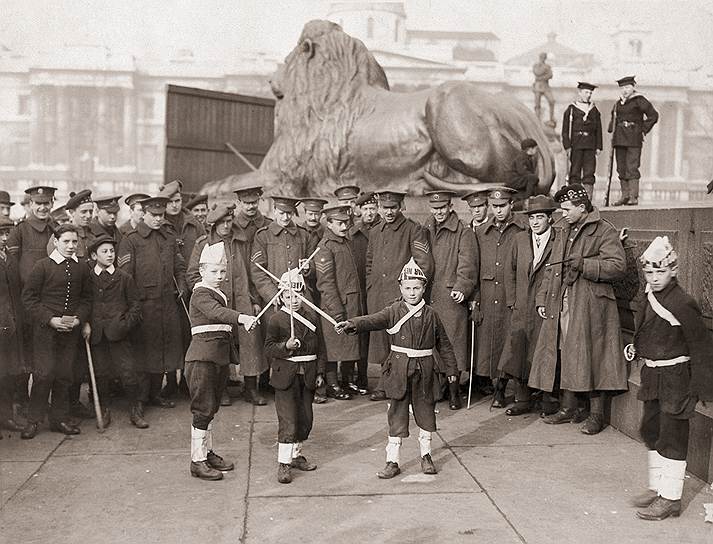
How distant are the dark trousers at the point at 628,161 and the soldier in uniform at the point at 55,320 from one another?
20.6 ft

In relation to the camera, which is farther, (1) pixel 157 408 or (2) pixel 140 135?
(2) pixel 140 135

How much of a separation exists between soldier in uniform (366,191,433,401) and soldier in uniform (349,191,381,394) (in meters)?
0.23

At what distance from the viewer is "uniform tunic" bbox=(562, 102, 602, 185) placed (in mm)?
9547

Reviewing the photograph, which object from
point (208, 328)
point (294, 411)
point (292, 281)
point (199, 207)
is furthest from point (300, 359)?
point (199, 207)

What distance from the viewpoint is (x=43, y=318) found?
5.45 m

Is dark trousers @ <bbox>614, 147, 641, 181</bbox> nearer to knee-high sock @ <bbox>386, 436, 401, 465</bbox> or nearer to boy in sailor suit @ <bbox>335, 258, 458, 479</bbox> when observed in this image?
boy in sailor suit @ <bbox>335, 258, 458, 479</bbox>

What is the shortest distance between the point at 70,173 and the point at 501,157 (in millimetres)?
14936

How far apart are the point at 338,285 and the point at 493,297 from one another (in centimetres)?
129

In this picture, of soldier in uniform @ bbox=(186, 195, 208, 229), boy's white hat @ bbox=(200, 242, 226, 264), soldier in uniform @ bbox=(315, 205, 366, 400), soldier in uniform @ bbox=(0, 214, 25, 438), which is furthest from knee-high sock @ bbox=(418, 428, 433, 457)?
soldier in uniform @ bbox=(186, 195, 208, 229)

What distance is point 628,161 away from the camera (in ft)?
30.0

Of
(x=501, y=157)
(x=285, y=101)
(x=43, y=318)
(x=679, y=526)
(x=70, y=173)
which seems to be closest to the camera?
(x=679, y=526)

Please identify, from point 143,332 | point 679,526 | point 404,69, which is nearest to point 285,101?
point 143,332

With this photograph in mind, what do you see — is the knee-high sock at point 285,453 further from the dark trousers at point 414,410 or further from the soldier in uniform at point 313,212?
the soldier in uniform at point 313,212

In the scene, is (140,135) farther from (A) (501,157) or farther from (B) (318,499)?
(B) (318,499)
